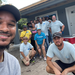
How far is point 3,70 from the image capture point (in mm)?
956

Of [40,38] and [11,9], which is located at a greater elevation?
[11,9]

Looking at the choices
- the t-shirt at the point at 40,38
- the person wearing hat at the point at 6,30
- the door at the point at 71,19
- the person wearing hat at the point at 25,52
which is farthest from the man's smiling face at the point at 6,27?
the door at the point at 71,19

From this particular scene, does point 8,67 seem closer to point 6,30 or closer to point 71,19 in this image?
point 6,30

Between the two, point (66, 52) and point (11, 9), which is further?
point (66, 52)

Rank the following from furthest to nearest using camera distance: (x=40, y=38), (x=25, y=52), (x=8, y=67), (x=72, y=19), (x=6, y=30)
Answer: (x=72, y=19) < (x=40, y=38) < (x=25, y=52) < (x=8, y=67) < (x=6, y=30)

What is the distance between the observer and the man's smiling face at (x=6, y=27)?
0.73m

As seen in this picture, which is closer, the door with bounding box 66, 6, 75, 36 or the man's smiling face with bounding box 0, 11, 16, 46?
the man's smiling face with bounding box 0, 11, 16, 46

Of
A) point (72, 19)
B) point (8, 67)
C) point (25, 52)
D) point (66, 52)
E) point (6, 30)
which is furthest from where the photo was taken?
point (72, 19)

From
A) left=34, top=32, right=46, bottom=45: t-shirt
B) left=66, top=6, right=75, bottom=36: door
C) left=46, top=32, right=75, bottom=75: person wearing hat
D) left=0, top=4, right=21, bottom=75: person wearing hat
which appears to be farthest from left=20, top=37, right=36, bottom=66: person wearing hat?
left=66, top=6, right=75, bottom=36: door

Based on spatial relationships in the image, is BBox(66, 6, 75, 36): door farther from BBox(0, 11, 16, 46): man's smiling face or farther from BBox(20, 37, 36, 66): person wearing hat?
BBox(0, 11, 16, 46): man's smiling face

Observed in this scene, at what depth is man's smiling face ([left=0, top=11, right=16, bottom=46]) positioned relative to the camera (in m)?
0.73

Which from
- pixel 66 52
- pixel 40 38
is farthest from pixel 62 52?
pixel 40 38

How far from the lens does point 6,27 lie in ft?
2.53

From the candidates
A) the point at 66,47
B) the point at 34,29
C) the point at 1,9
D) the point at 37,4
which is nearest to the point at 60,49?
the point at 66,47
